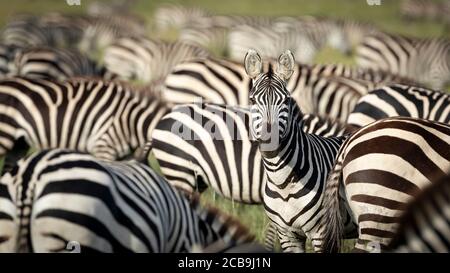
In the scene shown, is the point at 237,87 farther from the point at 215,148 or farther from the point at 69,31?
the point at 69,31

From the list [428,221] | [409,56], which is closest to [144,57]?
[409,56]

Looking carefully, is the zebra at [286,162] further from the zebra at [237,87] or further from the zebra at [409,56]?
the zebra at [409,56]

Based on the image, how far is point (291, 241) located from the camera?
4562 mm

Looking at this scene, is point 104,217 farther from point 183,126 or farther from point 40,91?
point 40,91

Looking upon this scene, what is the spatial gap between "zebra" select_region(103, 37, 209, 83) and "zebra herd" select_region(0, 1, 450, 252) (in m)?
3.20

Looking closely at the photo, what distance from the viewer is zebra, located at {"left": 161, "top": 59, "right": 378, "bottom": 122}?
7777mm

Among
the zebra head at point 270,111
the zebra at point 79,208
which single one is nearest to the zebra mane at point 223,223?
the zebra at point 79,208

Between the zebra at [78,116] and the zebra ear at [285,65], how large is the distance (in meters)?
2.16

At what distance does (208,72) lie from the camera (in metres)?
8.02

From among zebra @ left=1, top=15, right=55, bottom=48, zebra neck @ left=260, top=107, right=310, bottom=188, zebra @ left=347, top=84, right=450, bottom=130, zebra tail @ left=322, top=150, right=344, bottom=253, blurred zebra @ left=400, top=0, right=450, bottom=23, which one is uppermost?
blurred zebra @ left=400, top=0, right=450, bottom=23

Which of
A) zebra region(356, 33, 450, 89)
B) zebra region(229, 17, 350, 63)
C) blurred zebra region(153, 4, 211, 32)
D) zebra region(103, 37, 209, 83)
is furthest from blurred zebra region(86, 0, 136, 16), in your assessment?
zebra region(356, 33, 450, 89)

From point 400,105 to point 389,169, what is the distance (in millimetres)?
2089

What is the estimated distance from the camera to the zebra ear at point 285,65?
15.2 feet

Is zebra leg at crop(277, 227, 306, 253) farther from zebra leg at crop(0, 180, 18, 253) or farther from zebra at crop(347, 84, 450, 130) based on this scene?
zebra leg at crop(0, 180, 18, 253)
